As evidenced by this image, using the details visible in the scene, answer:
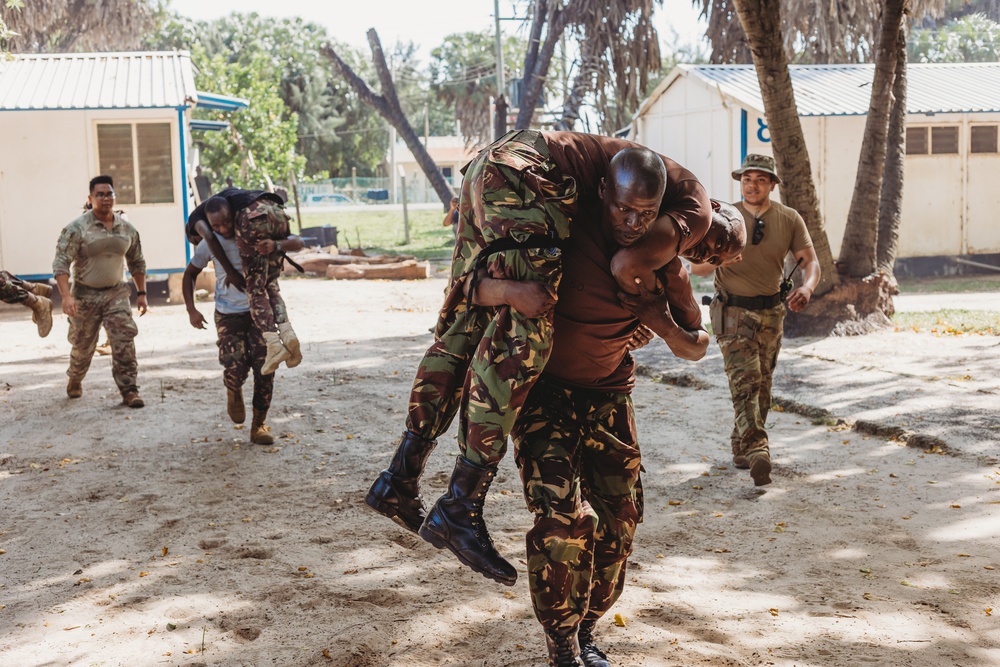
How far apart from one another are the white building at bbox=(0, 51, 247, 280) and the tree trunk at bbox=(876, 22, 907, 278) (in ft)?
35.2

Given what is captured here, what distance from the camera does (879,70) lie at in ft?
42.3

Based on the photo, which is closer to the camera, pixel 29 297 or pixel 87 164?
pixel 29 297

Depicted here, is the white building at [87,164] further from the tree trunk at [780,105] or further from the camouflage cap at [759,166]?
the camouflage cap at [759,166]

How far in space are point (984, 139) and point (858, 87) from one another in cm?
253

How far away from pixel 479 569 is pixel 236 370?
16.7 feet

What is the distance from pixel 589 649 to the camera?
3.98 metres

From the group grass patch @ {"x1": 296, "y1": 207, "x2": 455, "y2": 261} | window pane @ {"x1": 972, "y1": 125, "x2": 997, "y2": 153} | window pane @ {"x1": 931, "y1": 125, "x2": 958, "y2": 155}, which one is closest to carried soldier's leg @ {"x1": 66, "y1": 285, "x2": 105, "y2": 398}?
grass patch @ {"x1": 296, "y1": 207, "x2": 455, "y2": 261}

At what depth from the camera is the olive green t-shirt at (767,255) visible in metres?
6.72

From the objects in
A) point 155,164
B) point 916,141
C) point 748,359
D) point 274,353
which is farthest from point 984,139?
point 274,353

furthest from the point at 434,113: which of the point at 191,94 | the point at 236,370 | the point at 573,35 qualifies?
the point at 236,370

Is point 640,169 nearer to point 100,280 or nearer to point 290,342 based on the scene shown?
point 290,342

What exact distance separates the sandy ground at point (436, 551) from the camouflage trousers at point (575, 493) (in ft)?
2.22

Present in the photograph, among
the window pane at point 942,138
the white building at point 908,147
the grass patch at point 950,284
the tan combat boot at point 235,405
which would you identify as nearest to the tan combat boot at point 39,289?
the tan combat boot at point 235,405

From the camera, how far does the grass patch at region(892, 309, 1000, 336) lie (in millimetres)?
12672
